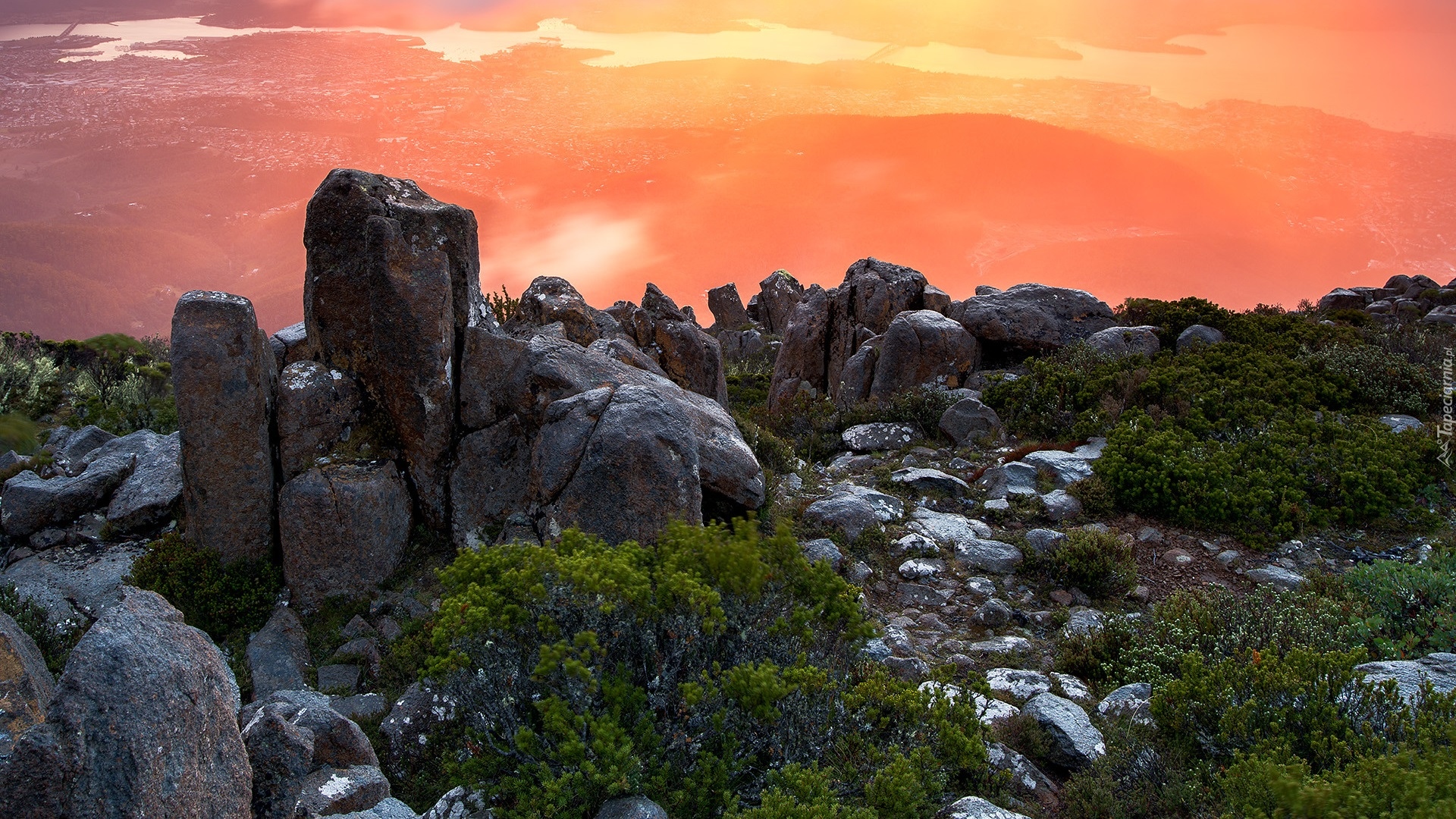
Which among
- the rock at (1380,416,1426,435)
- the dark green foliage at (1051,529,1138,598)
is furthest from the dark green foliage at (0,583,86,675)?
the rock at (1380,416,1426,435)

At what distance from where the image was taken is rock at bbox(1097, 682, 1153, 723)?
7.38 meters

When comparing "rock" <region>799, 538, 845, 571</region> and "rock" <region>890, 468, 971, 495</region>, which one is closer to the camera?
"rock" <region>799, 538, 845, 571</region>

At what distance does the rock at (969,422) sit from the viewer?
17297mm

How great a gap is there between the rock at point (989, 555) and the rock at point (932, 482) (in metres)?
2.08

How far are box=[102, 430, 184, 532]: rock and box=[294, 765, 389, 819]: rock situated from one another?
8.35 metres

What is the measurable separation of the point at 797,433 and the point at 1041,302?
1059cm

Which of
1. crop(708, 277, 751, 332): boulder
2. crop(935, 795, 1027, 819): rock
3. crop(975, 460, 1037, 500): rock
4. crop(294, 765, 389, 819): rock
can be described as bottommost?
crop(708, 277, 751, 332): boulder

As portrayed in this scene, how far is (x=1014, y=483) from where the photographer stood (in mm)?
13969

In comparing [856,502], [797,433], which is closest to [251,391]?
[856,502]

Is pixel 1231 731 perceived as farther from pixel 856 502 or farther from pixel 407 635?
pixel 407 635

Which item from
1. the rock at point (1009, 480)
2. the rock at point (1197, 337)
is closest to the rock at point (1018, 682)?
the rock at point (1009, 480)

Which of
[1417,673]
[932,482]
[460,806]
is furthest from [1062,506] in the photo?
[460,806]

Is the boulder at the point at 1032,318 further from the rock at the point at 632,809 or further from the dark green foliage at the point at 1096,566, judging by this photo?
the rock at the point at 632,809

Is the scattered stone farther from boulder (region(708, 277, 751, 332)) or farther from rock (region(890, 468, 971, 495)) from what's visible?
boulder (region(708, 277, 751, 332))
